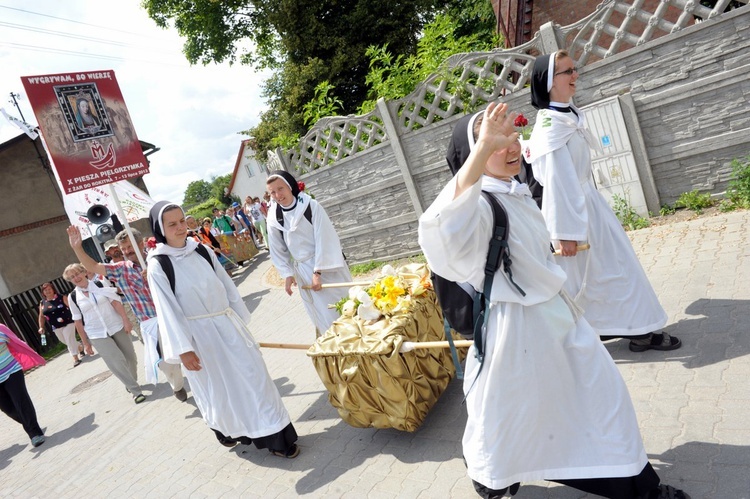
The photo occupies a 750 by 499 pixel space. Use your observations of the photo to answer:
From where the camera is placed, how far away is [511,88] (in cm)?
760

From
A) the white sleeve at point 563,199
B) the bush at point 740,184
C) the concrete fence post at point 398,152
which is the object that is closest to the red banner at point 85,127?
the concrete fence post at point 398,152

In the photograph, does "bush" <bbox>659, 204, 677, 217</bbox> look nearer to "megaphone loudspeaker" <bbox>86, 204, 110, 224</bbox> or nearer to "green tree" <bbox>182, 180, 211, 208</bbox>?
"megaphone loudspeaker" <bbox>86, 204, 110, 224</bbox>

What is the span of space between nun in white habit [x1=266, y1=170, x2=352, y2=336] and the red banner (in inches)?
134

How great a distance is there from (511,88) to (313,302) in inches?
171

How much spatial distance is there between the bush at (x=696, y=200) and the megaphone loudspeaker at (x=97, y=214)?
10295 millimetres

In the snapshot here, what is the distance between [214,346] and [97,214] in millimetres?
7698

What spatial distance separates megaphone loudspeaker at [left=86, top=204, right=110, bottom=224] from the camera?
10578 millimetres

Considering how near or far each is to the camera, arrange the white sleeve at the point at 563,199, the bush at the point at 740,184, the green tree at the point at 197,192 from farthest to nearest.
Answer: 1. the green tree at the point at 197,192
2. the bush at the point at 740,184
3. the white sleeve at the point at 563,199

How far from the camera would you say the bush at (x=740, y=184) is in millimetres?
6277

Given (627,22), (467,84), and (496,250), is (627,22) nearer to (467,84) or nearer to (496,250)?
(467,84)

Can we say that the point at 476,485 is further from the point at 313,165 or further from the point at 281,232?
the point at 313,165

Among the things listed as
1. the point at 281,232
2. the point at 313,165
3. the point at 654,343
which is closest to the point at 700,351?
the point at 654,343

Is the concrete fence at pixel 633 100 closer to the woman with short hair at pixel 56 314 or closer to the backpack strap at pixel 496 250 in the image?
the backpack strap at pixel 496 250

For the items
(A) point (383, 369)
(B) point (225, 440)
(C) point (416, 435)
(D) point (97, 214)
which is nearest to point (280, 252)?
(B) point (225, 440)
